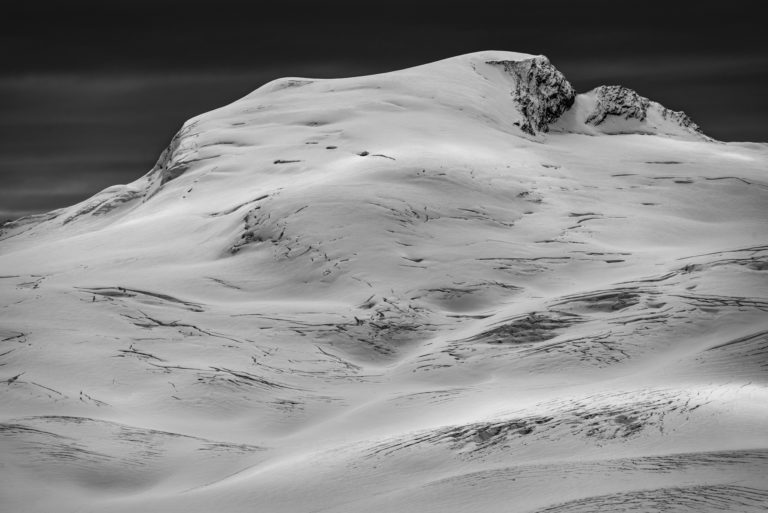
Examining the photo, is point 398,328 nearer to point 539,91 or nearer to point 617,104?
point 539,91

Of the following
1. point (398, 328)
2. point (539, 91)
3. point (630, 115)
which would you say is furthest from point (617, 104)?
point (398, 328)

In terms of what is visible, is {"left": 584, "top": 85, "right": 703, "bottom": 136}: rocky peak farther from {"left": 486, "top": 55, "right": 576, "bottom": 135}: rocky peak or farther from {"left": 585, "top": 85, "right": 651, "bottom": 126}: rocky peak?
{"left": 486, "top": 55, "right": 576, "bottom": 135}: rocky peak

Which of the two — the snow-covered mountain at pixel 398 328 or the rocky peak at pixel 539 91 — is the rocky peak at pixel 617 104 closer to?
the rocky peak at pixel 539 91

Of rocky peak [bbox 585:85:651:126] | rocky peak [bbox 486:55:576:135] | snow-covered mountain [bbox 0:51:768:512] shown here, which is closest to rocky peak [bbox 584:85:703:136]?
rocky peak [bbox 585:85:651:126]

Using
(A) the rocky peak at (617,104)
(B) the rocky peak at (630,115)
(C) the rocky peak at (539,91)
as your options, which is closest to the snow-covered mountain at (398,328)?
(C) the rocky peak at (539,91)

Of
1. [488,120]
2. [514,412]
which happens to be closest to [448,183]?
[488,120]

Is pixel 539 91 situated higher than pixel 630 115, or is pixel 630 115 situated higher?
pixel 539 91

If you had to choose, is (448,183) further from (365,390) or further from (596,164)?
(365,390)
